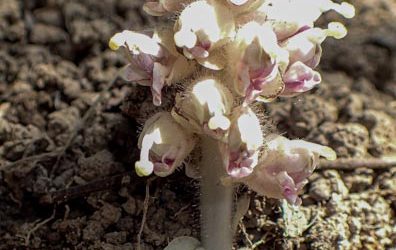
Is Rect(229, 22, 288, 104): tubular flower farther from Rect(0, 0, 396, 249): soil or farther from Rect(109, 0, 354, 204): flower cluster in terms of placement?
Rect(0, 0, 396, 249): soil

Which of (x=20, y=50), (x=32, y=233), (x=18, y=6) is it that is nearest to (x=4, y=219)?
(x=32, y=233)

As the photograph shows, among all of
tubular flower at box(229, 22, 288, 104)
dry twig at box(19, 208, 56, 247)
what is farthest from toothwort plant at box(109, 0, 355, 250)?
dry twig at box(19, 208, 56, 247)

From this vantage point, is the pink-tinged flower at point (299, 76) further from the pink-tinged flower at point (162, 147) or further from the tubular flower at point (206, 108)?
the pink-tinged flower at point (162, 147)

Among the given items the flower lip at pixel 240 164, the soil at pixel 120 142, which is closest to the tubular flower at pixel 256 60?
the flower lip at pixel 240 164

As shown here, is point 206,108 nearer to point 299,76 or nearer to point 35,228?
point 299,76

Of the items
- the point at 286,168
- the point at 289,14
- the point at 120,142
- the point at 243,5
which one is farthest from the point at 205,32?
the point at 120,142

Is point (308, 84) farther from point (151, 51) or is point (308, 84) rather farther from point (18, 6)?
point (18, 6)

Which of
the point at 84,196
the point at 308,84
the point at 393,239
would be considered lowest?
the point at 393,239
